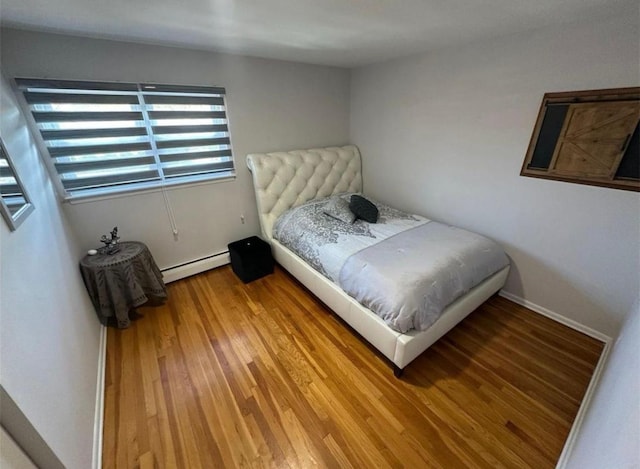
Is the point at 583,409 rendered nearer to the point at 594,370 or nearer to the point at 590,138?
the point at 594,370

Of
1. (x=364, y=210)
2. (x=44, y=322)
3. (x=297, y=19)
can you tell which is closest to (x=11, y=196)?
(x=44, y=322)

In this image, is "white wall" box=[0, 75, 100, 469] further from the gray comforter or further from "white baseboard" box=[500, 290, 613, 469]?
"white baseboard" box=[500, 290, 613, 469]

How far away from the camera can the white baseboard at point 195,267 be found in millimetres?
2641

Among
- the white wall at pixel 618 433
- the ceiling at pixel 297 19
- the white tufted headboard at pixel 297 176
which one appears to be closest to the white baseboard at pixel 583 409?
the white wall at pixel 618 433

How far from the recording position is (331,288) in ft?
6.57

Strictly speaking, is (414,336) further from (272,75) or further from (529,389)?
(272,75)

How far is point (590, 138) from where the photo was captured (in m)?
1.66

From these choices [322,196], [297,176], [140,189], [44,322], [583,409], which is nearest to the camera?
[44,322]

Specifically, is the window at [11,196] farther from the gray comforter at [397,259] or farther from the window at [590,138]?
the window at [590,138]

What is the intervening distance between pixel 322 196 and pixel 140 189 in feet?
6.12

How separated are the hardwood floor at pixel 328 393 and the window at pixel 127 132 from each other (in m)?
1.28

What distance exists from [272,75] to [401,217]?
2.00 metres

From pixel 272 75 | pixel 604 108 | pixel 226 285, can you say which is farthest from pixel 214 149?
pixel 604 108

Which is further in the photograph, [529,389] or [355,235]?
[355,235]
